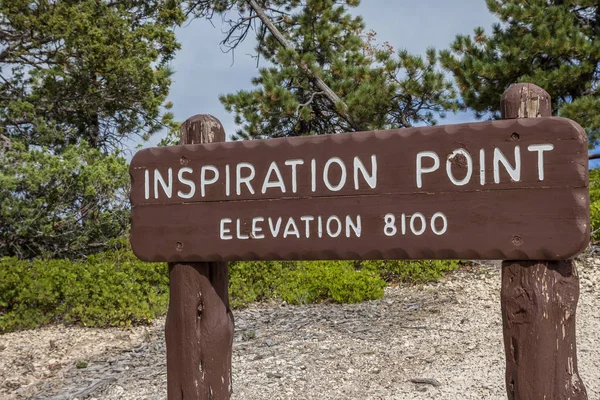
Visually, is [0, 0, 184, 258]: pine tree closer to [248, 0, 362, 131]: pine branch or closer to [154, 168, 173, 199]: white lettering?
[248, 0, 362, 131]: pine branch

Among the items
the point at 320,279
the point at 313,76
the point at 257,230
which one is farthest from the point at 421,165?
the point at 313,76

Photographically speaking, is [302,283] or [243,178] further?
[302,283]

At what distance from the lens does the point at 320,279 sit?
675 centimetres

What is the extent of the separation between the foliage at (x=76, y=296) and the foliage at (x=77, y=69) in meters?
4.54

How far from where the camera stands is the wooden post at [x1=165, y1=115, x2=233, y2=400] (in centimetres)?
228

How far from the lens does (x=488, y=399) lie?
3.62 meters

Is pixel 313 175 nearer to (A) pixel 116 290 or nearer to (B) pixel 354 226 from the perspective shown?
(B) pixel 354 226

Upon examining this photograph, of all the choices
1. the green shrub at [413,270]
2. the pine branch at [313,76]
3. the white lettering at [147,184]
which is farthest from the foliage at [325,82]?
the white lettering at [147,184]

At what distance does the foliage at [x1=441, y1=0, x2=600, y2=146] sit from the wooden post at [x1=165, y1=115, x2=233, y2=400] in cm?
943

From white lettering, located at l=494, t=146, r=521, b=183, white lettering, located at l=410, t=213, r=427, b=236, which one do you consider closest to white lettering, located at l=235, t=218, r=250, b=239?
white lettering, located at l=410, t=213, r=427, b=236

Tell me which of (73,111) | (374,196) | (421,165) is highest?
(73,111)

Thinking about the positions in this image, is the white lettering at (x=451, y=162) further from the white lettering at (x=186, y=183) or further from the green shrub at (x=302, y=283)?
the green shrub at (x=302, y=283)

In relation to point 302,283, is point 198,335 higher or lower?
higher

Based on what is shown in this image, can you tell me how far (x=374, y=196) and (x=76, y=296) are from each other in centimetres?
529
